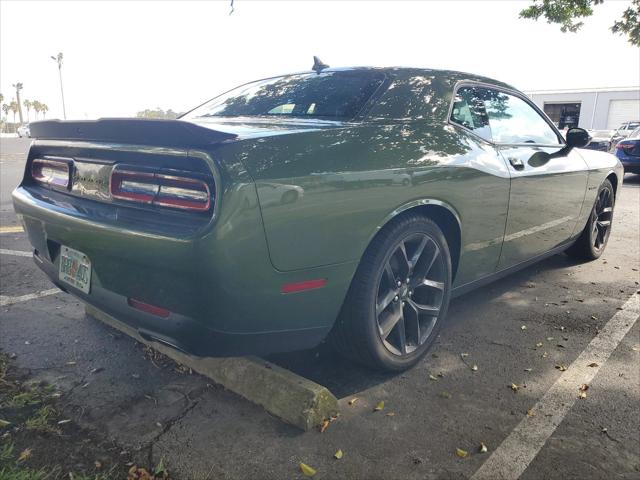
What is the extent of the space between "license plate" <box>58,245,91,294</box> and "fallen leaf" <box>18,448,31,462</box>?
25.2 inches

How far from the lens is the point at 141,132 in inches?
75.4

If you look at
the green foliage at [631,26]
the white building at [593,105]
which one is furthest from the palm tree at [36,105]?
the green foliage at [631,26]

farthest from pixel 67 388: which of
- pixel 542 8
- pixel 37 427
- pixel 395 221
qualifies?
pixel 542 8

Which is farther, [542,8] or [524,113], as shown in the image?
[542,8]

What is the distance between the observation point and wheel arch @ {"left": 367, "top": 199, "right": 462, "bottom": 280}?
230cm

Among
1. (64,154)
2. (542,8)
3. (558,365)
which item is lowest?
(558,365)

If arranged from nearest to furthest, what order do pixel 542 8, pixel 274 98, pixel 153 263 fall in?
pixel 153 263 → pixel 274 98 → pixel 542 8

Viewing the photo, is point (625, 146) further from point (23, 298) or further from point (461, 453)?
point (23, 298)

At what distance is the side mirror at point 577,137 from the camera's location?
146 inches

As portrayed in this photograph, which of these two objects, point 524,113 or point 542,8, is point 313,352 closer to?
point 524,113

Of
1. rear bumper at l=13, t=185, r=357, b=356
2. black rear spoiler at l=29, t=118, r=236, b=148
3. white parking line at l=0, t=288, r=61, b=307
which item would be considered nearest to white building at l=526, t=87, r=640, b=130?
white parking line at l=0, t=288, r=61, b=307

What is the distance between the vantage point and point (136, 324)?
204 centimetres

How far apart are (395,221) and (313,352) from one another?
2.95ft

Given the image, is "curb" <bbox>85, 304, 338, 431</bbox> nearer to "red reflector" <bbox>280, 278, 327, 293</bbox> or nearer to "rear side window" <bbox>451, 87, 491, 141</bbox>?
"red reflector" <bbox>280, 278, 327, 293</bbox>
